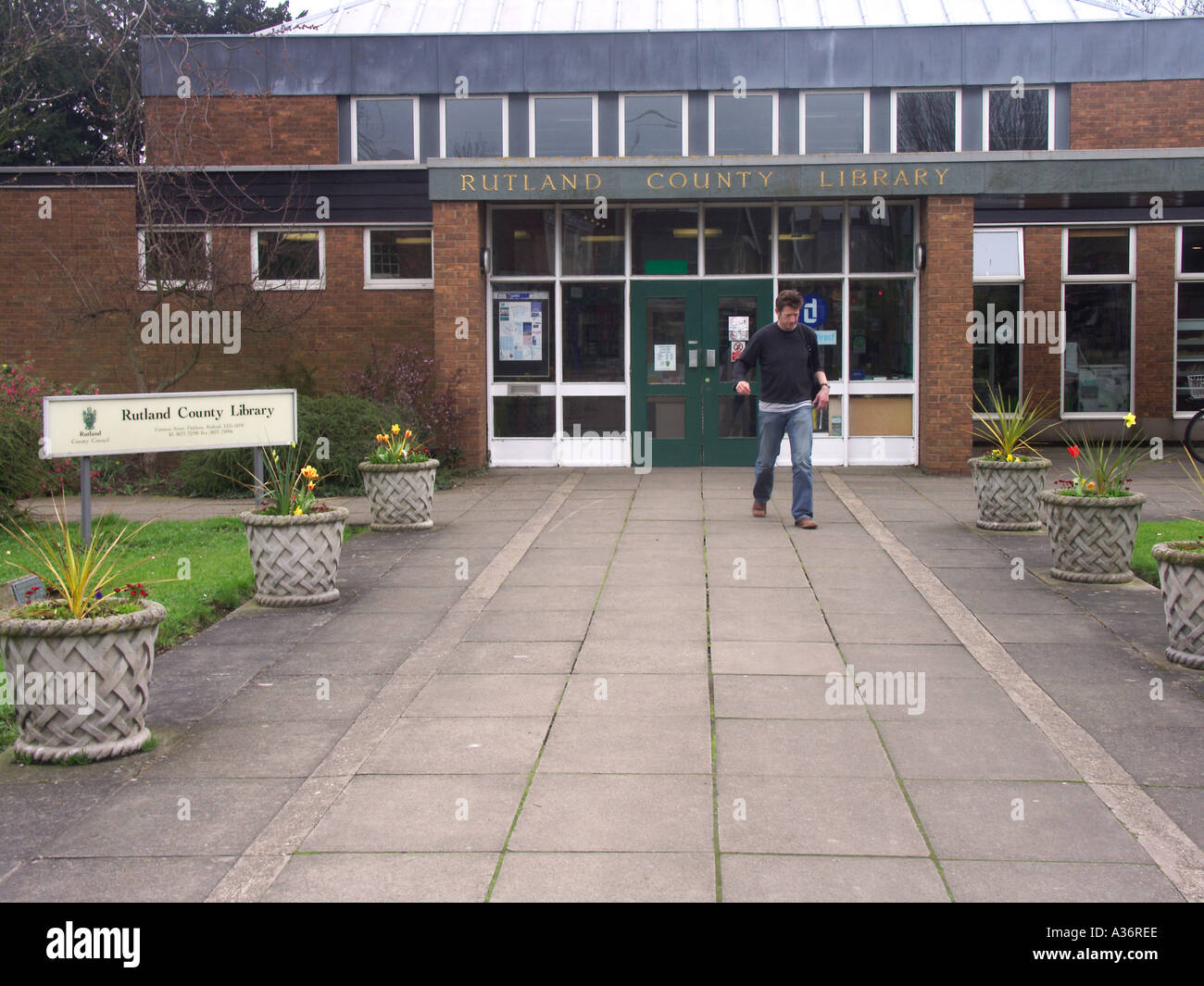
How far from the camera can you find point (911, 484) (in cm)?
1488

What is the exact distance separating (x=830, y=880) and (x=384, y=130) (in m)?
17.5

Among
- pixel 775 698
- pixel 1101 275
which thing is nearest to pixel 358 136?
pixel 1101 275

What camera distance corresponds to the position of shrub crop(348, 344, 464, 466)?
15.8 m

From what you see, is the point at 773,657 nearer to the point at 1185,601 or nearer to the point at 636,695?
the point at 636,695

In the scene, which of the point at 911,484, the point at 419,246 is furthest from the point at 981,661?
the point at 419,246

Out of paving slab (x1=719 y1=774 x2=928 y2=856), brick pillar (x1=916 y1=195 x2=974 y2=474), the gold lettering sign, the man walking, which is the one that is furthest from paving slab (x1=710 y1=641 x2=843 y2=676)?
the gold lettering sign

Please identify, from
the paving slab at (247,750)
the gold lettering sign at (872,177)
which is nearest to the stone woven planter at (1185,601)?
the paving slab at (247,750)

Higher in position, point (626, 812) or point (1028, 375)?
point (1028, 375)

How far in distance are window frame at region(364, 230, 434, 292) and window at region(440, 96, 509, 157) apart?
2.20 meters

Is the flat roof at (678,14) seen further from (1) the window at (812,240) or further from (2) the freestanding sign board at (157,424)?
(2) the freestanding sign board at (157,424)

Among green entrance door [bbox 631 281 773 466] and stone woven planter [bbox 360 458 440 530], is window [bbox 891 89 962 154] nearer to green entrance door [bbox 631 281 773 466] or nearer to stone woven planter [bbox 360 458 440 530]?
green entrance door [bbox 631 281 773 466]

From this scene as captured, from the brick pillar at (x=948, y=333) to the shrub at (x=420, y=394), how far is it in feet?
19.2

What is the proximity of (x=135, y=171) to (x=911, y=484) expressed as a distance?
11.1 m

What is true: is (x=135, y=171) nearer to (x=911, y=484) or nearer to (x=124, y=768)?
(x=911, y=484)
